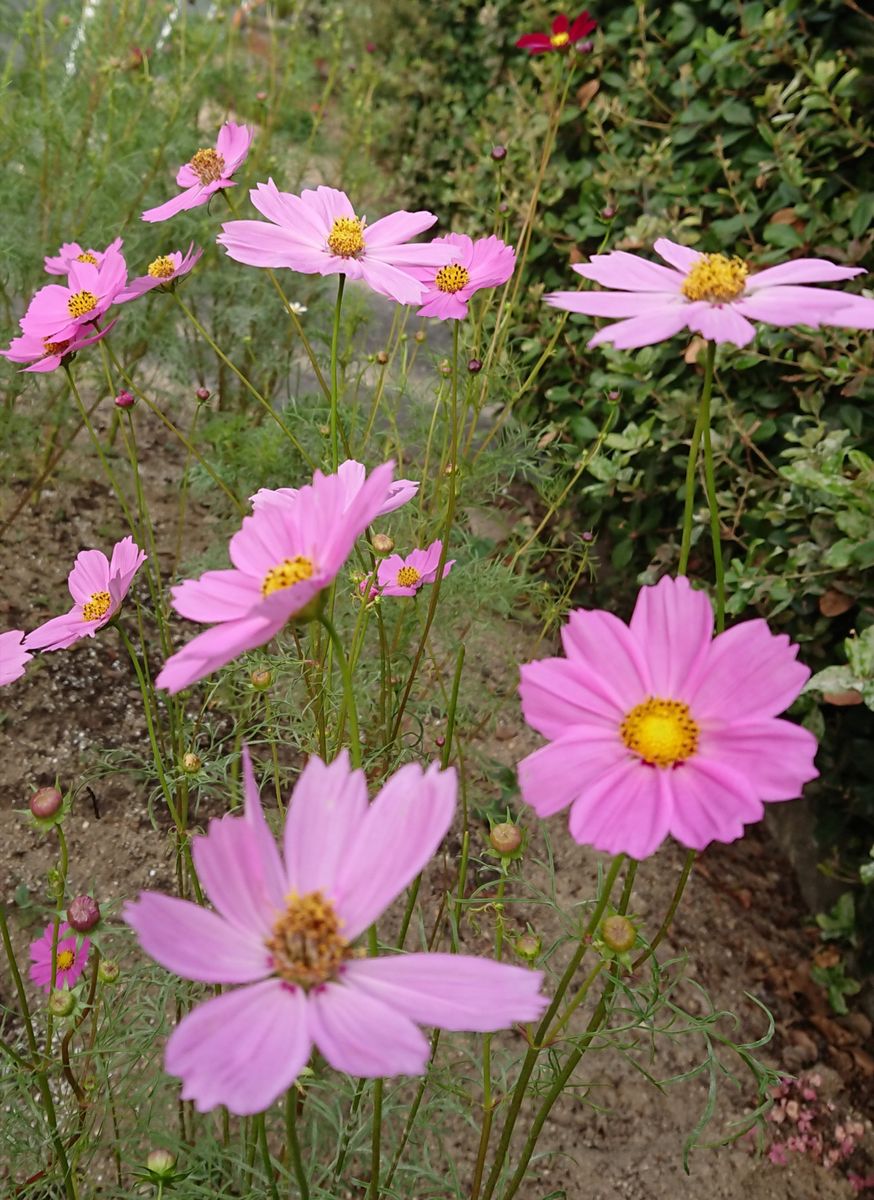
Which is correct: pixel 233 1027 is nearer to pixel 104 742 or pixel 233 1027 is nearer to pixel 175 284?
pixel 175 284

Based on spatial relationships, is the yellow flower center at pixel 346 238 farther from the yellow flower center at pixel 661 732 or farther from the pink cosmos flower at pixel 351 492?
the yellow flower center at pixel 661 732

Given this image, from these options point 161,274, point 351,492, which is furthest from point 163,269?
point 351,492

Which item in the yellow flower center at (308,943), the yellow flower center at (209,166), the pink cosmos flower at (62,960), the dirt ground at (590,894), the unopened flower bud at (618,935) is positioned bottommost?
the dirt ground at (590,894)

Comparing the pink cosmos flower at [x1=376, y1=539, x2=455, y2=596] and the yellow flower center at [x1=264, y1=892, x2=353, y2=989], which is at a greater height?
the yellow flower center at [x1=264, y1=892, x2=353, y2=989]

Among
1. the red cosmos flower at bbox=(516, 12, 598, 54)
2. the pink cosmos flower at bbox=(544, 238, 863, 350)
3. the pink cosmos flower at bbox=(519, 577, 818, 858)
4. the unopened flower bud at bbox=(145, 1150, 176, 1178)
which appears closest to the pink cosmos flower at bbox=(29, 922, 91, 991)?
the unopened flower bud at bbox=(145, 1150, 176, 1178)

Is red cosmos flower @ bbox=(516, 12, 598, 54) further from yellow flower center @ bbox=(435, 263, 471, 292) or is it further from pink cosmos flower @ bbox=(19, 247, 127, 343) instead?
pink cosmos flower @ bbox=(19, 247, 127, 343)

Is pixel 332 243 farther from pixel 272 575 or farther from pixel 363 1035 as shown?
pixel 363 1035

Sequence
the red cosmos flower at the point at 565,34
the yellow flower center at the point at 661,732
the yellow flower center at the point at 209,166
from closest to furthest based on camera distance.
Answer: the yellow flower center at the point at 661,732, the yellow flower center at the point at 209,166, the red cosmos flower at the point at 565,34

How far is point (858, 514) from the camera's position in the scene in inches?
42.9

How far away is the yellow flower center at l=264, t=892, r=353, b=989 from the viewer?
13.0 inches

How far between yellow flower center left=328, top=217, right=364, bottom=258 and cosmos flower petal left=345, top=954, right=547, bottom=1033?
0.49 meters

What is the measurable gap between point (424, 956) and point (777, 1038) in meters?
Answer: 1.15

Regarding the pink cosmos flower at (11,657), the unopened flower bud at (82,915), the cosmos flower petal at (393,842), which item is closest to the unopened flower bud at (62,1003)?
the unopened flower bud at (82,915)

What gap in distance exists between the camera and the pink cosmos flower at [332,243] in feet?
1.97
